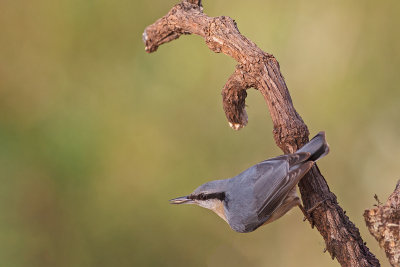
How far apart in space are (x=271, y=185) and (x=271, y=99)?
364 mm

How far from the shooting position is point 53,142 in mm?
3592

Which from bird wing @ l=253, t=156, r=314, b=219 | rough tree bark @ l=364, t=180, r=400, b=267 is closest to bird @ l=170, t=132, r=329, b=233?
bird wing @ l=253, t=156, r=314, b=219

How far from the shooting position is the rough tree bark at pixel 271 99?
1.79 meters

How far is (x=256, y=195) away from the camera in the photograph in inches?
87.7

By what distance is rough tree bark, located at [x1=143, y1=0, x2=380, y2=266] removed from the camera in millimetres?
1793

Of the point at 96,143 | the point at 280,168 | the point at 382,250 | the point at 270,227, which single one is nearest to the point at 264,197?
the point at 280,168

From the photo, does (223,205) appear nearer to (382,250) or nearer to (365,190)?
(382,250)

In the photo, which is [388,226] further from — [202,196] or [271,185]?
[202,196]

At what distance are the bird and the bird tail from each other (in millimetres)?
16

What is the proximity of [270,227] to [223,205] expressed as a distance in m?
1.33

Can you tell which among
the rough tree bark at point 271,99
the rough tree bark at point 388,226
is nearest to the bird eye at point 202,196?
the rough tree bark at point 271,99

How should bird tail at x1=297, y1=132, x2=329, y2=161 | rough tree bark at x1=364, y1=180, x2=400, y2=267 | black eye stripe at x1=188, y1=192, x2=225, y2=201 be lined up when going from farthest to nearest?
black eye stripe at x1=188, y1=192, x2=225, y2=201, bird tail at x1=297, y1=132, x2=329, y2=161, rough tree bark at x1=364, y1=180, x2=400, y2=267

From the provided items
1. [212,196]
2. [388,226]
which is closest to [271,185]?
[212,196]

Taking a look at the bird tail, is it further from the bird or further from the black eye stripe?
the black eye stripe
